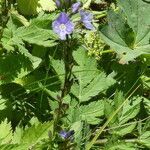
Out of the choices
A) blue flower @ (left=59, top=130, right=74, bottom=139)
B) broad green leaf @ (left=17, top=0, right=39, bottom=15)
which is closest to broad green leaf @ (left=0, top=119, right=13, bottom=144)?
blue flower @ (left=59, top=130, right=74, bottom=139)

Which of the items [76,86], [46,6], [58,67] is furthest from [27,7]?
[76,86]

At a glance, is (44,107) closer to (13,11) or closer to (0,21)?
(0,21)

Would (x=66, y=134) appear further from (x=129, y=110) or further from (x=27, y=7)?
(x=27, y=7)

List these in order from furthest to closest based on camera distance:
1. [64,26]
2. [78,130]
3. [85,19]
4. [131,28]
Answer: [131,28], [78,130], [85,19], [64,26]

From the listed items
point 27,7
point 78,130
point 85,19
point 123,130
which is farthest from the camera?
point 27,7

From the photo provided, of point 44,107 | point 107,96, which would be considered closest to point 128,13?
point 107,96

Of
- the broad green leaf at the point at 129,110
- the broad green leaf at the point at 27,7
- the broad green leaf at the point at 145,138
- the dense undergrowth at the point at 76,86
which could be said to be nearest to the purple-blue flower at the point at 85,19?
the dense undergrowth at the point at 76,86

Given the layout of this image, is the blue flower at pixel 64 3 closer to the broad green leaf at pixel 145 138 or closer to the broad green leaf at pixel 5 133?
the broad green leaf at pixel 5 133
